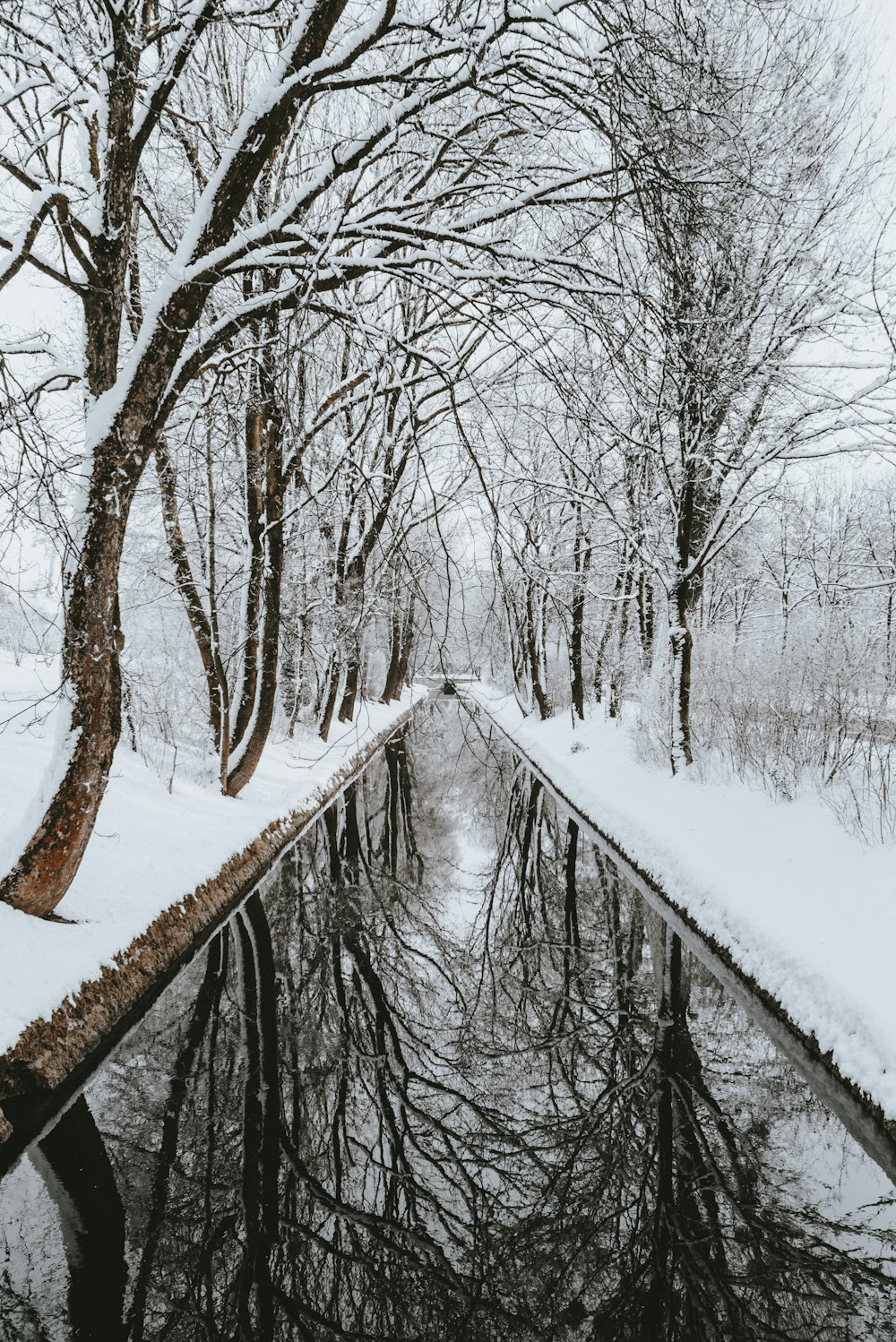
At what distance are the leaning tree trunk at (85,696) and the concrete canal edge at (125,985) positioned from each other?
0.76 m

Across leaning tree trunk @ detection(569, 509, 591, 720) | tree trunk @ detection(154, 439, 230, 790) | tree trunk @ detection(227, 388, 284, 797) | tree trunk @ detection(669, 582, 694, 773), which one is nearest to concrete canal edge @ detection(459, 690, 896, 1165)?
tree trunk @ detection(669, 582, 694, 773)

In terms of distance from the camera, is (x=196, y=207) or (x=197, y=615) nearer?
(x=196, y=207)

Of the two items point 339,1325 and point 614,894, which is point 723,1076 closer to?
point 339,1325

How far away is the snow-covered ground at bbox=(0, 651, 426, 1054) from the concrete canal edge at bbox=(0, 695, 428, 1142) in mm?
88

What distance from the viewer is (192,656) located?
20297mm

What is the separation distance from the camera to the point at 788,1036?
5.42m

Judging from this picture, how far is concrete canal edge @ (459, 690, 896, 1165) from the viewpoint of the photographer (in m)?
4.29

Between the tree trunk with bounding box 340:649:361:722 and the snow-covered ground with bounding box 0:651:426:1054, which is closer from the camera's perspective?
the snow-covered ground with bounding box 0:651:426:1054

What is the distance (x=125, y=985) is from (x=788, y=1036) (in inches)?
197

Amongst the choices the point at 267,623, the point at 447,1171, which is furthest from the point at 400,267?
the point at 267,623

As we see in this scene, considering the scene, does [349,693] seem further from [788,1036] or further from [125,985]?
[788,1036]

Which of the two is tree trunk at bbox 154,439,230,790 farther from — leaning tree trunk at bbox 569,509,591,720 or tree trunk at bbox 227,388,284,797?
leaning tree trunk at bbox 569,509,591,720

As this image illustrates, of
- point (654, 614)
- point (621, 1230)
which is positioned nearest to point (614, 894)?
point (621, 1230)

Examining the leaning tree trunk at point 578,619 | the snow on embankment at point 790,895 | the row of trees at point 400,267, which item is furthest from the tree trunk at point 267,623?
the leaning tree trunk at point 578,619
